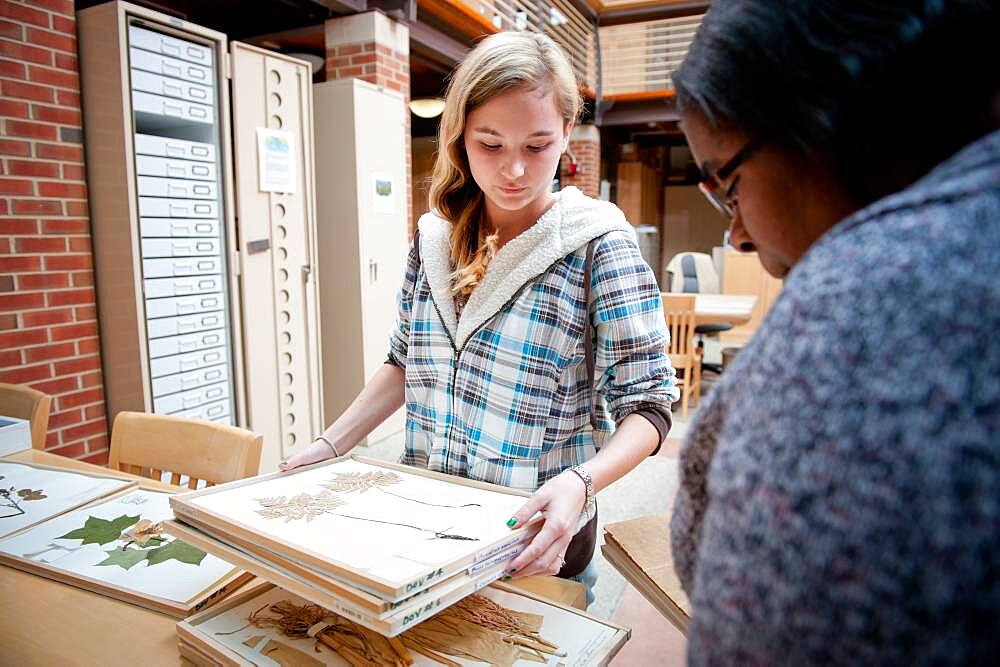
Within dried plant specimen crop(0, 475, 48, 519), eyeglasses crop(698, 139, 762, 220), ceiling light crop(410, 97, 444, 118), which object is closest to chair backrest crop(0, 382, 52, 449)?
dried plant specimen crop(0, 475, 48, 519)

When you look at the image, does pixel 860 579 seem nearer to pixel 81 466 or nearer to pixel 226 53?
pixel 81 466

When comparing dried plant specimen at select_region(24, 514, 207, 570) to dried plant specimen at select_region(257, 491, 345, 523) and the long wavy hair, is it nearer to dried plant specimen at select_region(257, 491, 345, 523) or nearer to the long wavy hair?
dried plant specimen at select_region(257, 491, 345, 523)

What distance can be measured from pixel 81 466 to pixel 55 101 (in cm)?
181

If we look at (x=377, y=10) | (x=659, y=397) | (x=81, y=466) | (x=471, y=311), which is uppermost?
(x=377, y=10)

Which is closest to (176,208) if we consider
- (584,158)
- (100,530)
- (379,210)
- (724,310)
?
(379,210)

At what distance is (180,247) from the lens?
292 cm

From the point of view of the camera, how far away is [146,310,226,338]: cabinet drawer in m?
2.81

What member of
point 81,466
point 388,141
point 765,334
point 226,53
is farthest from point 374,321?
point 765,334

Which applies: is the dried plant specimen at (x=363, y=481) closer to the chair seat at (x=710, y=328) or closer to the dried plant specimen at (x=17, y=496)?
the dried plant specimen at (x=17, y=496)

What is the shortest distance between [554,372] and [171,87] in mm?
2548

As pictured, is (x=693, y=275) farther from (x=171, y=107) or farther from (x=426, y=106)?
(x=171, y=107)

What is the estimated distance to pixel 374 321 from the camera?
4.14 metres

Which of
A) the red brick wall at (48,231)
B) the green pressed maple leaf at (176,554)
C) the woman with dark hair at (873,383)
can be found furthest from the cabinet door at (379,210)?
the woman with dark hair at (873,383)

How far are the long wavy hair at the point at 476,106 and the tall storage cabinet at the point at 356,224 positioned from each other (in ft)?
9.10
